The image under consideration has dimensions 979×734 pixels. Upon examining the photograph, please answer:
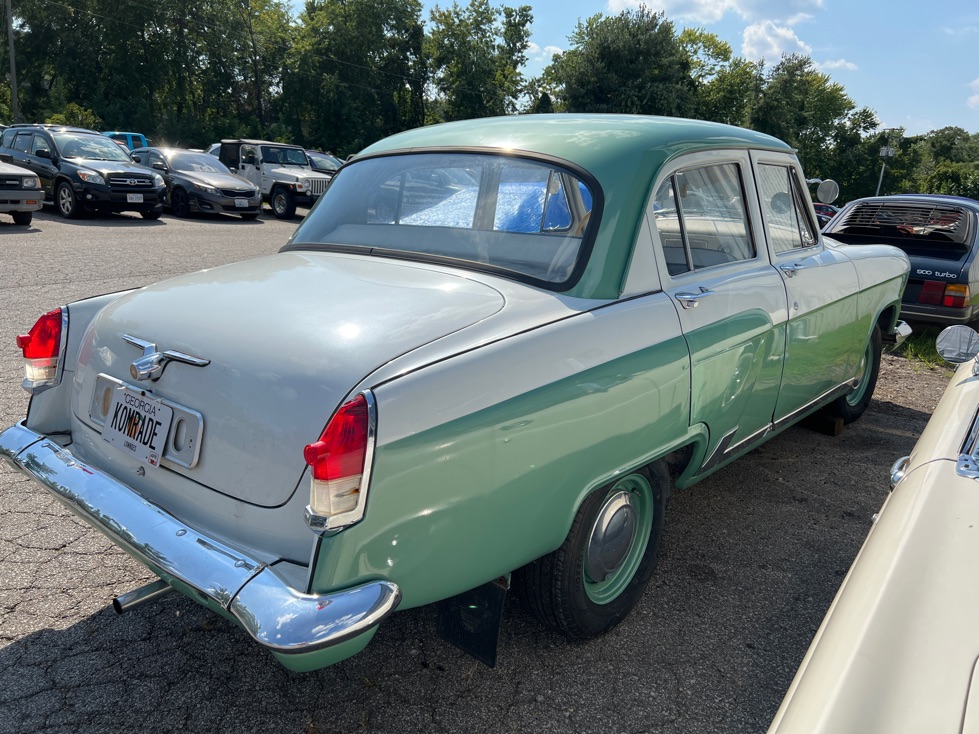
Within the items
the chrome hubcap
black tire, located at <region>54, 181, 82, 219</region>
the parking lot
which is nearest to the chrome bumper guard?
the parking lot

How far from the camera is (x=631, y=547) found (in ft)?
9.40

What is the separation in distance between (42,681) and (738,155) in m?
3.36

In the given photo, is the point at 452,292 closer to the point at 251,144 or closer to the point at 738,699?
the point at 738,699

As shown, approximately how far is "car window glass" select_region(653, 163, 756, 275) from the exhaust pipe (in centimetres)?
209

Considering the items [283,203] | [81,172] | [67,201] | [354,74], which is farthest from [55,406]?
[354,74]

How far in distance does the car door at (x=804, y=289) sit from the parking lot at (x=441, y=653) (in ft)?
2.29

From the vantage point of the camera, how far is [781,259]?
11.8 feet

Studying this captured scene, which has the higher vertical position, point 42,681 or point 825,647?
point 825,647

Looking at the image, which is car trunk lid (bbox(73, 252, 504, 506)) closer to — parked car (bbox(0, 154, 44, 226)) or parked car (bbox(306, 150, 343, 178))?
parked car (bbox(0, 154, 44, 226))

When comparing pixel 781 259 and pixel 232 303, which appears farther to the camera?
pixel 781 259

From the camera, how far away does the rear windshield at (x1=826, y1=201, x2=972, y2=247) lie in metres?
7.56

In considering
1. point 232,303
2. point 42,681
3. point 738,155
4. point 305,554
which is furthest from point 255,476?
point 738,155

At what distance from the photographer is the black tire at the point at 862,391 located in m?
4.93

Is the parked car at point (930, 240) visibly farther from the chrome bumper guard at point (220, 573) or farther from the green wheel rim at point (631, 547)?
the chrome bumper guard at point (220, 573)
